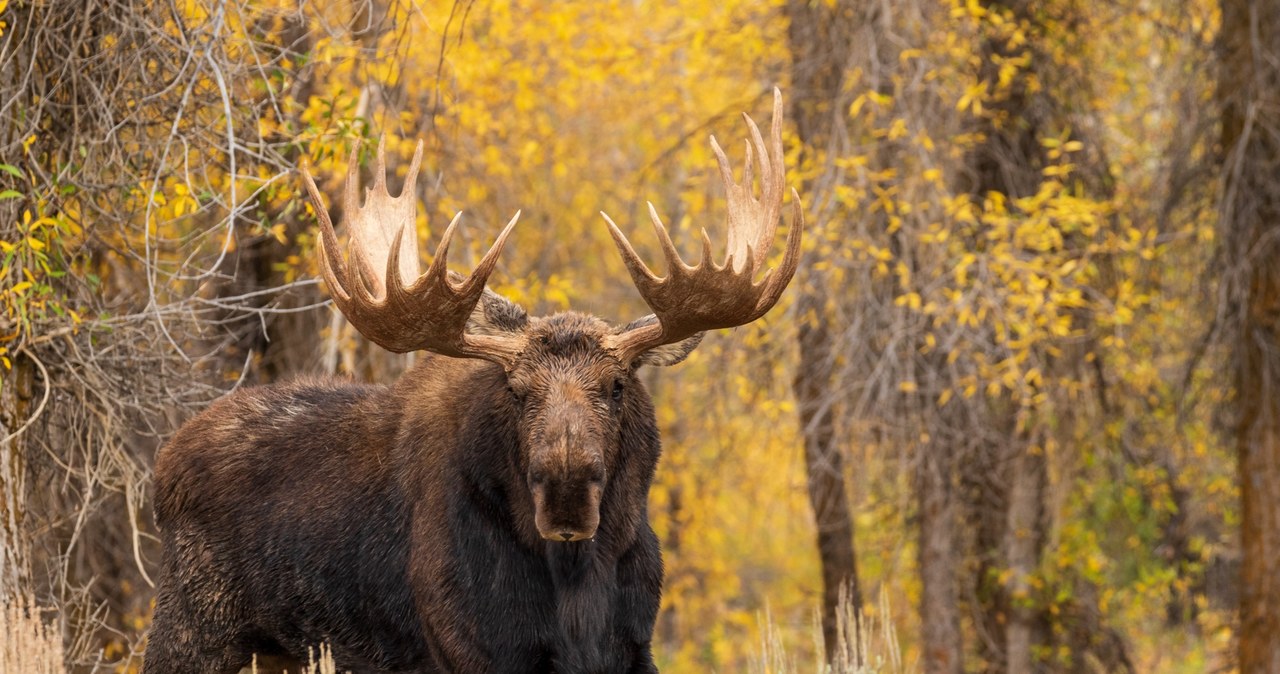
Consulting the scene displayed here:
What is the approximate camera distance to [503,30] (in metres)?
13.5

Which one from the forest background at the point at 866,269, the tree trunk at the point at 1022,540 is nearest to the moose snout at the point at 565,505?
the forest background at the point at 866,269

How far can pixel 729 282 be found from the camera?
6020mm

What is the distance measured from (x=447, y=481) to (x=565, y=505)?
2.81 ft

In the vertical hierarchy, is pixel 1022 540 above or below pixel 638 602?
below

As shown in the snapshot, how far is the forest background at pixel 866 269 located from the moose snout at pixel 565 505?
285cm

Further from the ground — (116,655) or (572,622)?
(572,622)

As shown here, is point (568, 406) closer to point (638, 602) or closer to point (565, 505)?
point (565, 505)

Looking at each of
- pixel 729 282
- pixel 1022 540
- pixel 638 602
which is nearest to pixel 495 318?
pixel 729 282

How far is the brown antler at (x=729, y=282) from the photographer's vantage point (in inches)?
235

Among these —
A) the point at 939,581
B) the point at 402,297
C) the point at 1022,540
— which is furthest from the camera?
the point at 1022,540

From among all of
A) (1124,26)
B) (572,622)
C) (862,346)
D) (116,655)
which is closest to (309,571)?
(572,622)

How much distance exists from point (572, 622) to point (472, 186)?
836 centimetres

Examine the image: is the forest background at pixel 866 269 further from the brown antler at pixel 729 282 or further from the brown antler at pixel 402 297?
the brown antler at pixel 729 282

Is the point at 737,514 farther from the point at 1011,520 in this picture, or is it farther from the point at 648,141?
the point at 1011,520
